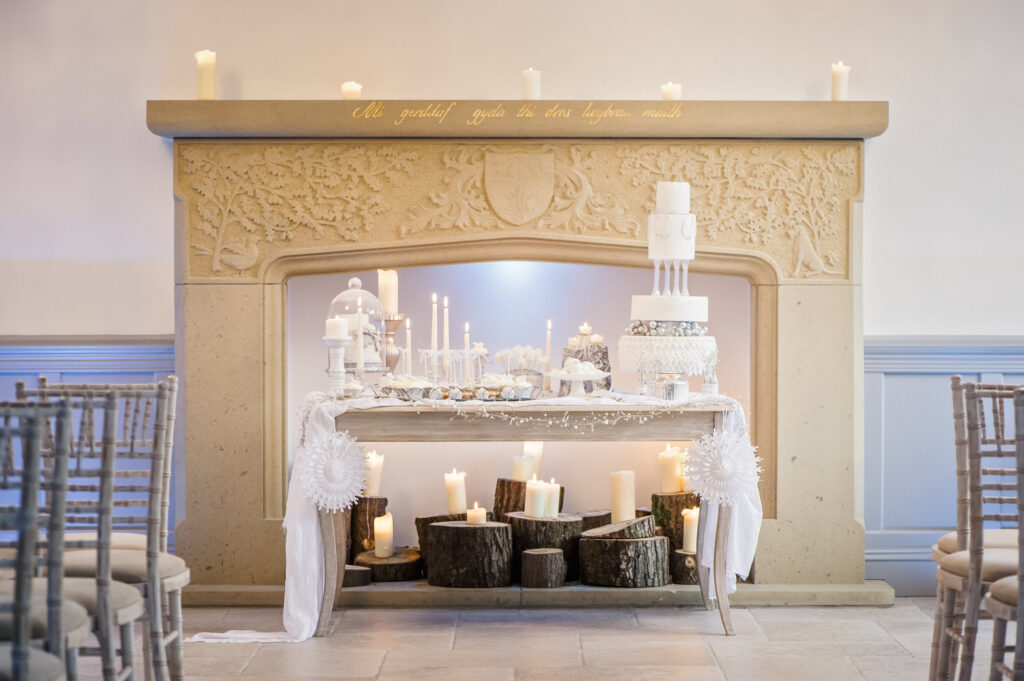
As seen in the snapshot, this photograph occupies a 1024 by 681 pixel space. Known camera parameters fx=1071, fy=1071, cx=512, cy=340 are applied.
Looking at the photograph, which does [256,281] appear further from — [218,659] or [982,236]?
[982,236]

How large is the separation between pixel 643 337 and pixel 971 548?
144cm

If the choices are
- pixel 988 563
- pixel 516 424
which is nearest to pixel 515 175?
pixel 516 424

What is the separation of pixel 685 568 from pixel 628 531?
0.30 meters

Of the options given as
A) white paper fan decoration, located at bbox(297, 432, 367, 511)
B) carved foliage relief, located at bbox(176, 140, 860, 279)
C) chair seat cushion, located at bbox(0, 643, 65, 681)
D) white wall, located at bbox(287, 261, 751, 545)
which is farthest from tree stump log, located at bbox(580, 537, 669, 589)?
chair seat cushion, located at bbox(0, 643, 65, 681)

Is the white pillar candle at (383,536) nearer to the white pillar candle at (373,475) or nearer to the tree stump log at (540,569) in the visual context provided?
the white pillar candle at (373,475)

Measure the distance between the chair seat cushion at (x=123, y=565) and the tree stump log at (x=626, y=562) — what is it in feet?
6.43

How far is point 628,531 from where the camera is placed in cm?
453

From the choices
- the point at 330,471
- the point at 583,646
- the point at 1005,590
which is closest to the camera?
the point at 1005,590

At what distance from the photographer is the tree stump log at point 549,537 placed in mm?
4562

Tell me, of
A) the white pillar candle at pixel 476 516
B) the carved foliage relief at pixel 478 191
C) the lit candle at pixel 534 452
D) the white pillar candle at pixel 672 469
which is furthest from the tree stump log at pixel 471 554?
the carved foliage relief at pixel 478 191

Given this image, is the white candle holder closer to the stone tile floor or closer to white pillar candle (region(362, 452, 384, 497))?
white pillar candle (region(362, 452, 384, 497))

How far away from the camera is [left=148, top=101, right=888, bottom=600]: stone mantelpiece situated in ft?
14.9

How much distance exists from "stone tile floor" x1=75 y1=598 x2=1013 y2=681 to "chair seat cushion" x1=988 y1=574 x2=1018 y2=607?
989mm

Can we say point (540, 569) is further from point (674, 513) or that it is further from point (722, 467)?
point (722, 467)
